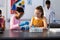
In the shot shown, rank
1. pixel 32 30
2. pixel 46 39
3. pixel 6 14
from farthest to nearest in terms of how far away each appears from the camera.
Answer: pixel 6 14
pixel 32 30
pixel 46 39

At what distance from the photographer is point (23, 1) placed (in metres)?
4.09

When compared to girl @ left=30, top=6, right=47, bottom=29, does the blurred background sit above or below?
above

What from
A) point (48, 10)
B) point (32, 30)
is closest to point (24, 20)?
point (48, 10)

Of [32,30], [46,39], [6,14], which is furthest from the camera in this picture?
[6,14]

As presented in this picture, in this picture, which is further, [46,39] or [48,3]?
[48,3]

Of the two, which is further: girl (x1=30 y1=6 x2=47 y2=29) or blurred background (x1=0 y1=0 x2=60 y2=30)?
blurred background (x1=0 y1=0 x2=60 y2=30)

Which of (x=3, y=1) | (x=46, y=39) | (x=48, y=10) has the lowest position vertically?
(x=46, y=39)

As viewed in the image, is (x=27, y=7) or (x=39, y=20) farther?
(x=27, y=7)

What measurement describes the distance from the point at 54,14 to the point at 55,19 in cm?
13

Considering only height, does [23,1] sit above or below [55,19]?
above

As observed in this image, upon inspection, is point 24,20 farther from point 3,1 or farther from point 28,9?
point 3,1

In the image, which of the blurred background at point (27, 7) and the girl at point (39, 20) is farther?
the blurred background at point (27, 7)

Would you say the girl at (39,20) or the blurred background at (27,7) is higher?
the blurred background at (27,7)

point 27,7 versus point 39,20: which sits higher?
point 27,7
